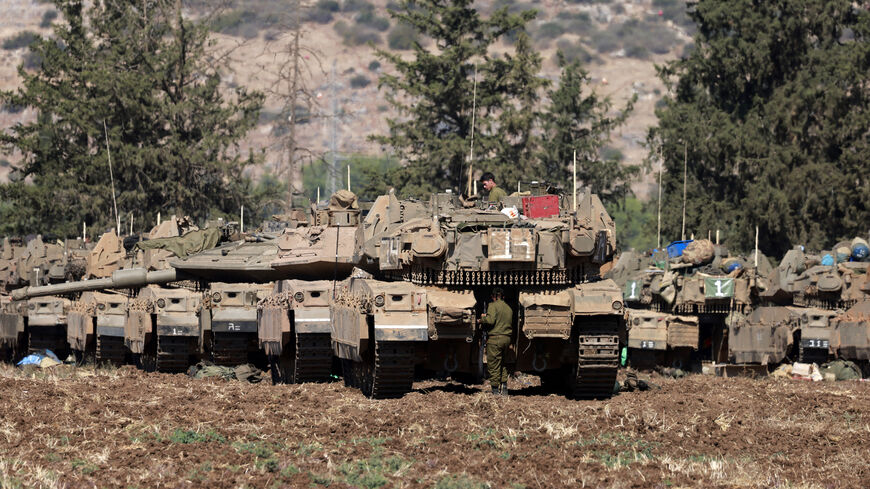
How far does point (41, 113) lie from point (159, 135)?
4423 mm

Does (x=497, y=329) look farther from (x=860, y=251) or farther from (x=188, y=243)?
(x=860, y=251)

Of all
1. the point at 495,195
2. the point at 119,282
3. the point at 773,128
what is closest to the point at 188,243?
the point at 119,282

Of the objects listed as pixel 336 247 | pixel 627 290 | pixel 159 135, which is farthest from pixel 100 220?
pixel 336 247

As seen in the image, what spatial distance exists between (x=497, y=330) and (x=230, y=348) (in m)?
6.75

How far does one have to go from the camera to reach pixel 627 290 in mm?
30969

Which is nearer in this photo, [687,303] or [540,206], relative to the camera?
[540,206]

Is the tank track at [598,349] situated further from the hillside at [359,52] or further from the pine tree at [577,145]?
the hillside at [359,52]

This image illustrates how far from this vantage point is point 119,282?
85.4ft

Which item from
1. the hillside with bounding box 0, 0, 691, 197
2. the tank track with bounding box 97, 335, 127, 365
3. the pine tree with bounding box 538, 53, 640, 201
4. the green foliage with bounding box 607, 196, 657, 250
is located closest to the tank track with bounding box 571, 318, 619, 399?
the tank track with bounding box 97, 335, 127, 365

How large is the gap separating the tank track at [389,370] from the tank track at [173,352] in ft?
19.7

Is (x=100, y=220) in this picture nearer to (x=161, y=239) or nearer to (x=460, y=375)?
(x=161, y=239)

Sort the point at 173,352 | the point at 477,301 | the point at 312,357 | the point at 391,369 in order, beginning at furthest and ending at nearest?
the point at 173,352
the point at 312,357
the point at 477,301
the point at 391,369

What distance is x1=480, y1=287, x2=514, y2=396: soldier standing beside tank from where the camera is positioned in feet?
61.3

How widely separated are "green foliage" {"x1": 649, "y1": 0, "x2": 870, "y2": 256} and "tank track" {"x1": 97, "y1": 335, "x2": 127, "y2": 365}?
1099 inches
